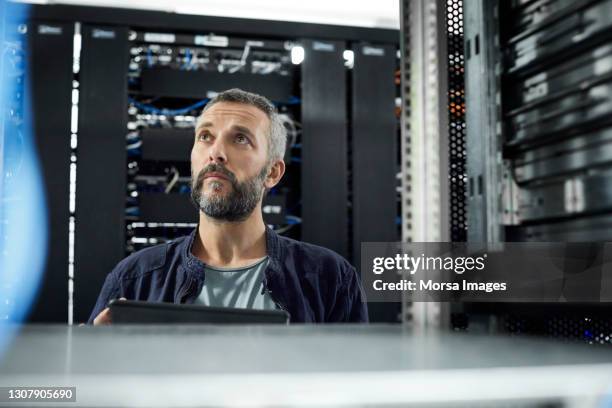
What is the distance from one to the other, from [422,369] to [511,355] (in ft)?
0.34

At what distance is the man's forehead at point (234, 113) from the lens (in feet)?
6.12

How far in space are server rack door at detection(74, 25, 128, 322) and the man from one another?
0.92 meters

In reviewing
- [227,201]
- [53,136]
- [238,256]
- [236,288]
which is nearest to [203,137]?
[227,201]

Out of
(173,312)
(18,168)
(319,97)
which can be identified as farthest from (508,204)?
(18,168)

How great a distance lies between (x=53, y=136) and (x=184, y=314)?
2.14m

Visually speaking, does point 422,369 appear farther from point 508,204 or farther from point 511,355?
point 508,204

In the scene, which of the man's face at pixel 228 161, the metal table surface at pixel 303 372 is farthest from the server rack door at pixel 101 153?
the metal table surface at pixel 303 372

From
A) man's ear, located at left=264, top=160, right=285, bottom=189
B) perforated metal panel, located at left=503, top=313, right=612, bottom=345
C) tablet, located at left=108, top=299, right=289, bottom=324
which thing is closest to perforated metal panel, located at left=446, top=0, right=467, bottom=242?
perforated metal panel, located at left=503, top=313, right=612, bottom=345

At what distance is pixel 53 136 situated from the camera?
2652 millimetres

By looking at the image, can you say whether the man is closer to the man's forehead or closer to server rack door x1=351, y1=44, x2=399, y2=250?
the man's forehead

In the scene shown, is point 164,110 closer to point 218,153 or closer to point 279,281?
point 218,153

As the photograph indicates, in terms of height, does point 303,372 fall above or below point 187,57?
below

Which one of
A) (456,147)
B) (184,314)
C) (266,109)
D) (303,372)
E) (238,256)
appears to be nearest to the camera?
(303,372)

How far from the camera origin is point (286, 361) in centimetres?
38
